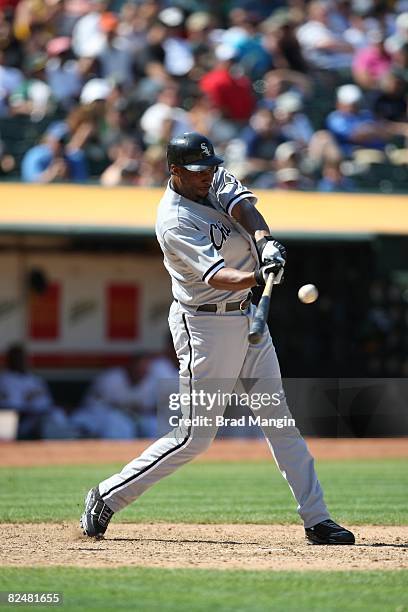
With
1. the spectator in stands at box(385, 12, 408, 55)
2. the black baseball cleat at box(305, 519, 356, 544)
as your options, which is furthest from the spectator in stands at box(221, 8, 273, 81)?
the black baseball cleat at box(305, 519, 356, 544)

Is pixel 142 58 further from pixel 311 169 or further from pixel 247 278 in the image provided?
pixel 247 278

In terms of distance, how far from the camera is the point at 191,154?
5445 millimetres

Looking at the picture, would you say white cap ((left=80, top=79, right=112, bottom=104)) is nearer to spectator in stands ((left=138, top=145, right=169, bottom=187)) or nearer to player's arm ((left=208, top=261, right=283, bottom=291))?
spectator in stands ((left=138, top=145, right=169, bottom=187))

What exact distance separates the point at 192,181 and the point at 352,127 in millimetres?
8543

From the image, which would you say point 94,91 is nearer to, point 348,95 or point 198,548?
point 348,95

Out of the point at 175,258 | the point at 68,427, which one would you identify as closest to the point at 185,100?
the point at 68,427

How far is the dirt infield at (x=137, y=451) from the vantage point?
10570 millimetres

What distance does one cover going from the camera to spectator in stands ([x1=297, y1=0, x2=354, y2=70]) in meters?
15.1

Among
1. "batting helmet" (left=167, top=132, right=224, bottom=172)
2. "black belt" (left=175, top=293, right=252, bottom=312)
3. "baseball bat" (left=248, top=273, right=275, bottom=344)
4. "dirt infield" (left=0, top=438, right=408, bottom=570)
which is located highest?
"batting helmet" (left=167, top=132, right=224, bottom=172)

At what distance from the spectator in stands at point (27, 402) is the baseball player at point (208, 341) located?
19.8 feet

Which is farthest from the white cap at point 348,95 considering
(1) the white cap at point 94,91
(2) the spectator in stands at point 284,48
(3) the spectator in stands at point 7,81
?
(3) the spectator in stands at point 7,81

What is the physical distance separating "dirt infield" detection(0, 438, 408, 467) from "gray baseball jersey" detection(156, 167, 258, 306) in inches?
192

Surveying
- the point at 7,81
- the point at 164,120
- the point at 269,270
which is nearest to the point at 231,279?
the point at 269,270

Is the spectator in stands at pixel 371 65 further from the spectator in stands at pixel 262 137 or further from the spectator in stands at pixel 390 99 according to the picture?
the spectator in stands at pixel 262 137
